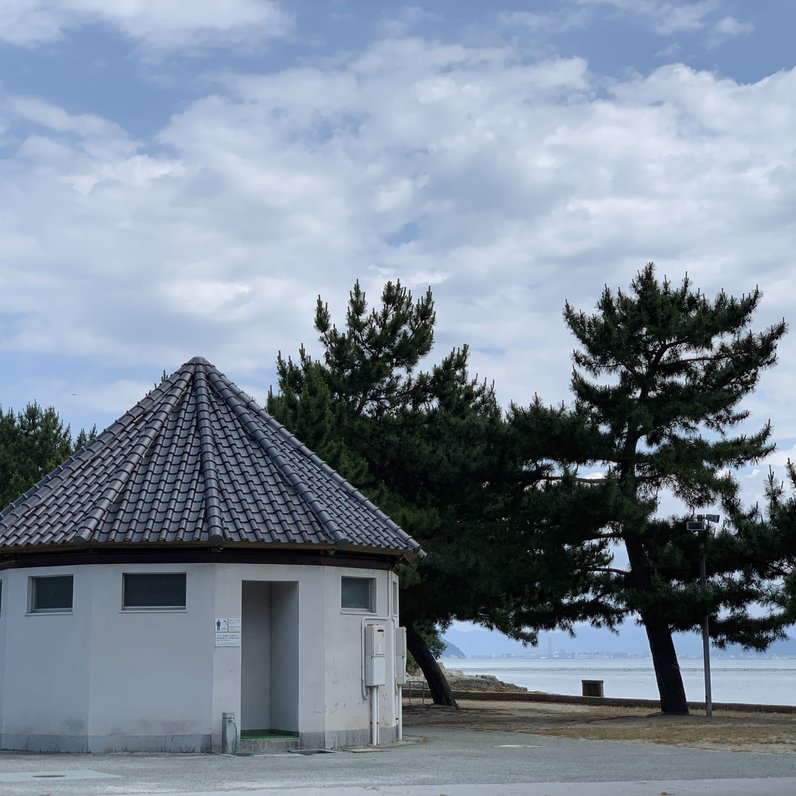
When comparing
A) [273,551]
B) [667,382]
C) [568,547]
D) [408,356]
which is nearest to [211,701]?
[273,551]

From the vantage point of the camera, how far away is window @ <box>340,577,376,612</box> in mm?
20297

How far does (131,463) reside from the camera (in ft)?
67.0

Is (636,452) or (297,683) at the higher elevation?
(636,452)

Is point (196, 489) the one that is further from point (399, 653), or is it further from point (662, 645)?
point (662, 645)

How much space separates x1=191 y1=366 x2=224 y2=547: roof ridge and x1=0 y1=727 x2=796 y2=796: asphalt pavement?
338 cm

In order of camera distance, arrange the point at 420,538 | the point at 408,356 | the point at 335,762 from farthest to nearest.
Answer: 1. the point at 408,356
2. the point at 420,538
3. the point at 335,762

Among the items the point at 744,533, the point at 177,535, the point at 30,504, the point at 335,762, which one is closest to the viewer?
the point at 335,762

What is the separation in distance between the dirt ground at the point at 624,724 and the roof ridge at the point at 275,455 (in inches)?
263

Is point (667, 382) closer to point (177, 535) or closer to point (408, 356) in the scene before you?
point (408, 356)

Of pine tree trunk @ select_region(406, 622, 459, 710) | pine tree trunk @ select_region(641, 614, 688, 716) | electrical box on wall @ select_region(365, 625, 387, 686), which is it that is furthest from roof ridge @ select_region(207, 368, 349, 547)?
pine tree trunk @ select_region(406, 622, 459, 710)

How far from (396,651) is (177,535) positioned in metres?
5.43

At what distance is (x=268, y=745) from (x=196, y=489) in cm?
426

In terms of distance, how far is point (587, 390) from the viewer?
97.3 feet

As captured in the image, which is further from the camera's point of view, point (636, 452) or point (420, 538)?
point (420, 538)
